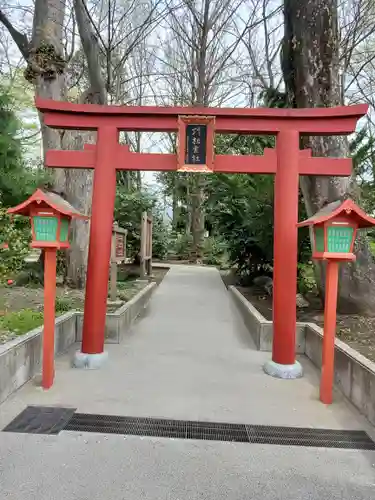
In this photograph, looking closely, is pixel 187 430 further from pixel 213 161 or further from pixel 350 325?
pixel 350 325

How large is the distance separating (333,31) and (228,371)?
6.03 metres

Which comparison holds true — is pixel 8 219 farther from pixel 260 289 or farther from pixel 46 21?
pixel 260 289

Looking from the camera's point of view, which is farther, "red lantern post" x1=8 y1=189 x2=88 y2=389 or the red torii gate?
the red torii gate

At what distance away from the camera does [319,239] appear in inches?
170

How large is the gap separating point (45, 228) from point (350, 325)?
190 inches

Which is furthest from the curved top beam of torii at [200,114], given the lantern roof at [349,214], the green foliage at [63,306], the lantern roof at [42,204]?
the green foliage at [63,306]

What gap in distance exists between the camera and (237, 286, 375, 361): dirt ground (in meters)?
5.30

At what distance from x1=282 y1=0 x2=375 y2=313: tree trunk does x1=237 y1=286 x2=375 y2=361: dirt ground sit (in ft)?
1.37

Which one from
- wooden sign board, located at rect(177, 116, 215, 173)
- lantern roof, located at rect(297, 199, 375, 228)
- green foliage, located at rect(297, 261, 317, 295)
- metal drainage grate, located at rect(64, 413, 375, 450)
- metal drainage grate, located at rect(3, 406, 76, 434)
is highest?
wooden sign board, located at rect(177, 116, 215, 173)

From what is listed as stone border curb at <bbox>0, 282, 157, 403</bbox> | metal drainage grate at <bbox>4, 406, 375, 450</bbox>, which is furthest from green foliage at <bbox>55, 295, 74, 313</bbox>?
metal drainage grate at <bbox>4, 406, 375, 450</bbox>

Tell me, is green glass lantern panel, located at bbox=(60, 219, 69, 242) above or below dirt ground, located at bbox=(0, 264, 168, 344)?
above

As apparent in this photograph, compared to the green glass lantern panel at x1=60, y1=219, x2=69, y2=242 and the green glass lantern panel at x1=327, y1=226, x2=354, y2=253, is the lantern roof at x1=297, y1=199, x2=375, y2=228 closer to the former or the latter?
the green glass lantern panel at x1=327, y1=226, x2=354, y2=253

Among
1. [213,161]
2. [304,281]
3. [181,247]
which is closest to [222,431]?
[213,161]

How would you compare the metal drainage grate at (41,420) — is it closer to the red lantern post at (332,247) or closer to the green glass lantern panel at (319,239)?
the red lantern post at (332,247)
